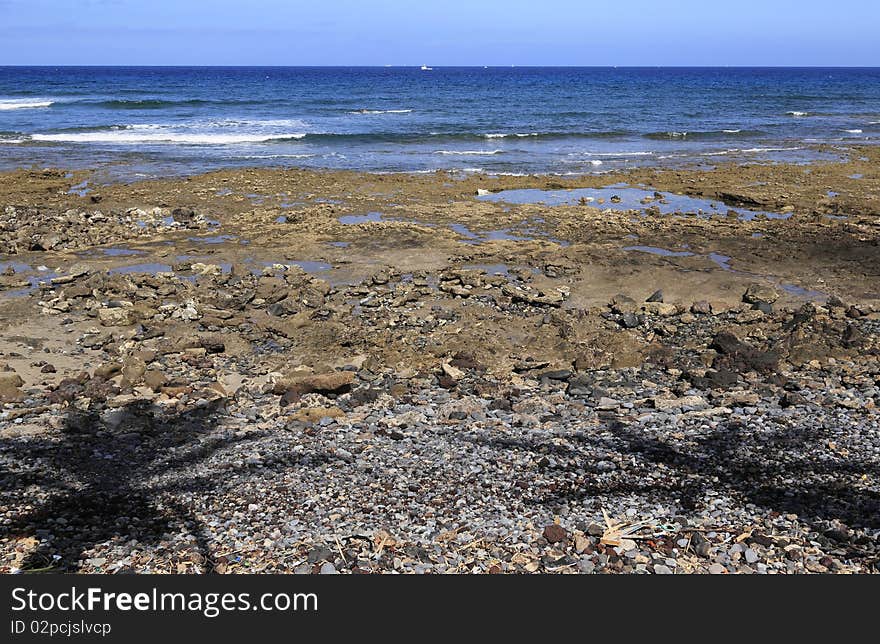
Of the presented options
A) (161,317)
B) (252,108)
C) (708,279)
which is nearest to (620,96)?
(252,108)

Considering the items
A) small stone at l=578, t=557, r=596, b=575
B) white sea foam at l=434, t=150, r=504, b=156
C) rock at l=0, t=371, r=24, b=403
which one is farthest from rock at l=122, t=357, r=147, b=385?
white sea foam at l=434, t=150, r=504, b=156

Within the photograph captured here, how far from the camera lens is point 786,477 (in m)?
6.47

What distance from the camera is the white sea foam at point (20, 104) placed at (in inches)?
1963

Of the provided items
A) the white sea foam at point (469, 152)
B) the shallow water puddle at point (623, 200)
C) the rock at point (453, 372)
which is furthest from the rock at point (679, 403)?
the white sea foam at point (469, 152)

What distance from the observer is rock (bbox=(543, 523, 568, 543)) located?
5473 mm

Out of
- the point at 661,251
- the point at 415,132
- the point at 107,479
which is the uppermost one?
the point at 415,132

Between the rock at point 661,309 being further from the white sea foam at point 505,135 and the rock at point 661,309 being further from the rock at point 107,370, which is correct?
the white sea foam at point 505,135

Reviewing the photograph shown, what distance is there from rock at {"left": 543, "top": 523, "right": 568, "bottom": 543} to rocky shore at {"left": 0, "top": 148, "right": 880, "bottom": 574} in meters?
0.02

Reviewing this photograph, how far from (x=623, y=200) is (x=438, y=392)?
12.6m

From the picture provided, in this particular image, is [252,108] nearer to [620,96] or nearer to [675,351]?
[620,96]

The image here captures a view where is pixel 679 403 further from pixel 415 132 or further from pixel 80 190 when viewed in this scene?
pixel 415 132

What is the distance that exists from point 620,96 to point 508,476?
217 feet

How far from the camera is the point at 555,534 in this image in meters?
5.52

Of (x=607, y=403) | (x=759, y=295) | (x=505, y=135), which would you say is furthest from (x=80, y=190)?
(x=505, y=135)
